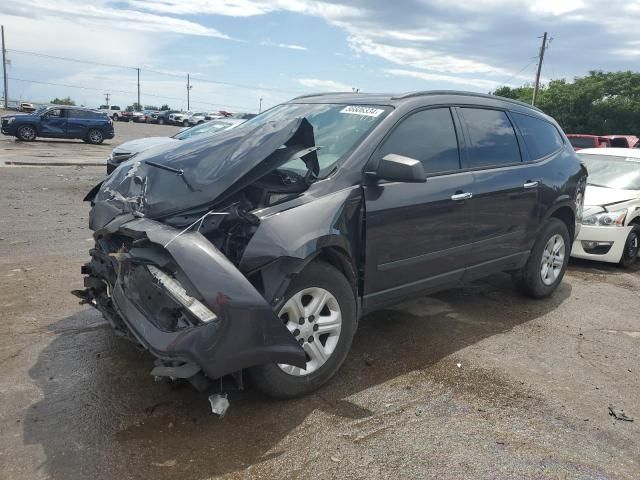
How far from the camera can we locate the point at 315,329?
11.3 ft

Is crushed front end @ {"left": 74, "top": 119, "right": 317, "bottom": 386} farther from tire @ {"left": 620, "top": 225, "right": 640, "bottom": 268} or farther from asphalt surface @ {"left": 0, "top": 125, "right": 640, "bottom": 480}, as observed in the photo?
tire @ {"left": 620, "top": 225, "right": 640, "bottom": 268}

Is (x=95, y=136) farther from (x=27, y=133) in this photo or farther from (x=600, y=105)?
(x=600, y=105)

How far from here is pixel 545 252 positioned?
18.5 feet

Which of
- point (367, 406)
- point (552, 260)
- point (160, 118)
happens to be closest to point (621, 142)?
point (552, 260)

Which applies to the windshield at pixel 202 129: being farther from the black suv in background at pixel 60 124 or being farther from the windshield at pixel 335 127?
the black suv in background at pixel 60 124

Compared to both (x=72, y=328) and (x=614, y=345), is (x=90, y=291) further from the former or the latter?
(x=614, y=345)

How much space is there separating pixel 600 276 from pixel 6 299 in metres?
6.64

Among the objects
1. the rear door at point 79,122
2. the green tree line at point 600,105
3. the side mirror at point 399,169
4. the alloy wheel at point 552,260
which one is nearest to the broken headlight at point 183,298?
the side mirror at point 399,169

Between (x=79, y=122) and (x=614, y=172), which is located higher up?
(x=614, y=172)

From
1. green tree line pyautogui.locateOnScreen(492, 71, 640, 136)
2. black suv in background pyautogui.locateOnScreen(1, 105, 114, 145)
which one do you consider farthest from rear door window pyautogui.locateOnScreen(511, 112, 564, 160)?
green tree line pyautogui.locateOnScreen(492, 71, 640, 136)

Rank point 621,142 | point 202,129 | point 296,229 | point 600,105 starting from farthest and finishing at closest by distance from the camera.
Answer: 1. point 600,105
2. point 621,142
3. point 202,129
4. point 296,229

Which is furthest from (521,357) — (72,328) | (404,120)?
(72,328)

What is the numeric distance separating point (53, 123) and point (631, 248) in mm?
23236

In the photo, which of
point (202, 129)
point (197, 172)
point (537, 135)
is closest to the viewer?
point (197, 172)
